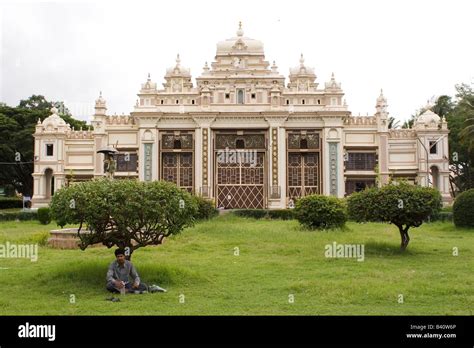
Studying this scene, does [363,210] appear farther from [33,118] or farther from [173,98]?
[33,118]

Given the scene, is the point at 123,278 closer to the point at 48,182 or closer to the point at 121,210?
the point at 121,210

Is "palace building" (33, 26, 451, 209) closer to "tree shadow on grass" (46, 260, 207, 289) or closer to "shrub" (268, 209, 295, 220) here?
"shrub" (268, 209, 295, 220)

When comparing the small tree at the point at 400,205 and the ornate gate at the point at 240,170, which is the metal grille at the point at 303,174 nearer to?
the ornate gate at the point at 240,170

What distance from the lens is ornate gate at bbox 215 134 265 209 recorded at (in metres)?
39.3

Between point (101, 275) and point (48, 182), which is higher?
point (48, 182)

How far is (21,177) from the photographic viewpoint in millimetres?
49344

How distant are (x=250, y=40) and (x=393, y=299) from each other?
3655 centimetres

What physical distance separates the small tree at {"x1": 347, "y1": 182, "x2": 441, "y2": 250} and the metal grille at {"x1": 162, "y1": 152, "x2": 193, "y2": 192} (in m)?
23.1

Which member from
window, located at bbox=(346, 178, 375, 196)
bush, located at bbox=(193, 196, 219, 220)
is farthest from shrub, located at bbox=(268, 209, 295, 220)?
window, located at bbox=(346, 178, 375, 196)

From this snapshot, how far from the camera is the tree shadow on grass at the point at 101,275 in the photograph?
12141 mm

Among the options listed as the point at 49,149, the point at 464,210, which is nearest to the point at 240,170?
the point at 49,149

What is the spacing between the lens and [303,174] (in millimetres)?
39562

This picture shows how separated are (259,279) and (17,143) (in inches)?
1565
